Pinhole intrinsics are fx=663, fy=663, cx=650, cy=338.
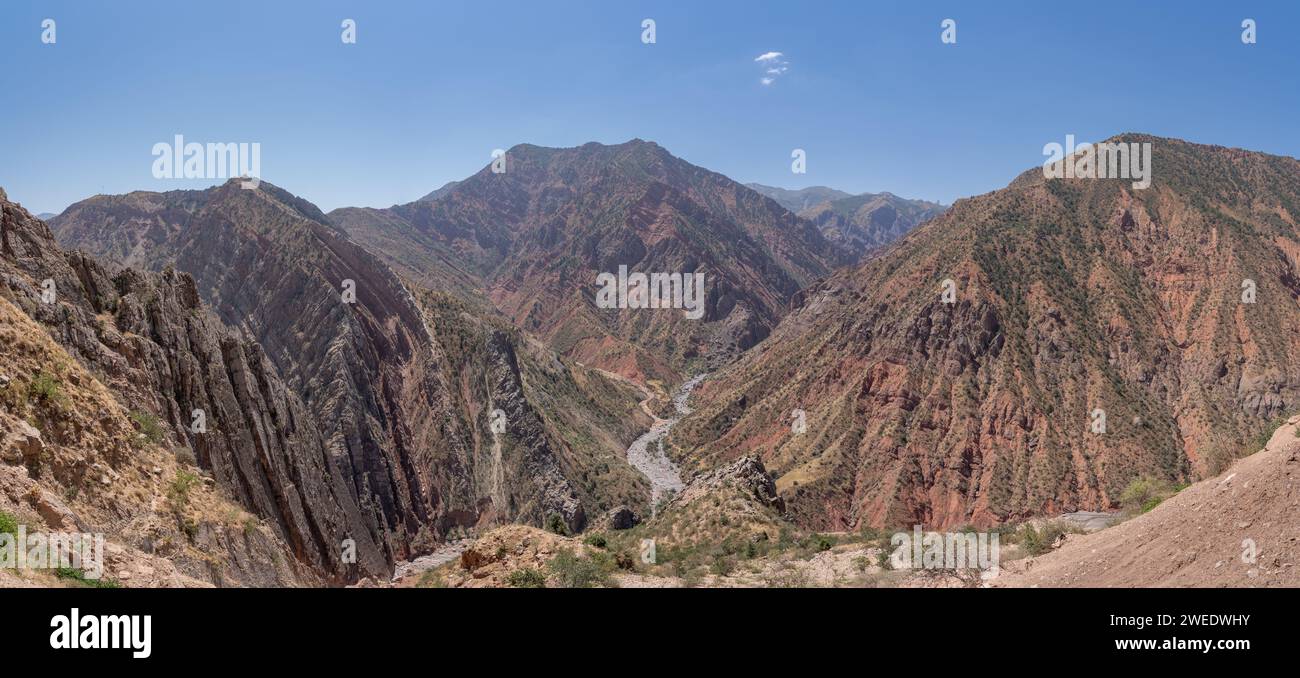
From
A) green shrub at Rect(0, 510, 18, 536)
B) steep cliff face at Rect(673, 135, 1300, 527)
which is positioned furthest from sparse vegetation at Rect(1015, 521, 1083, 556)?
steep cliff face at Rect(673, 135, 1300, 527)

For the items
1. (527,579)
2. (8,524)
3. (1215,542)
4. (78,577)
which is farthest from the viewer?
(527,579)

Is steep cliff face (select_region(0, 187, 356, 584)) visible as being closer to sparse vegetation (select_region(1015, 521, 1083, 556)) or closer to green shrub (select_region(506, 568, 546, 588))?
green shrub (select_region(506, 568, 546, 588))

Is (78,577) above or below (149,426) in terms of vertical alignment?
below

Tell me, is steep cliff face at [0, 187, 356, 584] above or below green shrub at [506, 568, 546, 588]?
above

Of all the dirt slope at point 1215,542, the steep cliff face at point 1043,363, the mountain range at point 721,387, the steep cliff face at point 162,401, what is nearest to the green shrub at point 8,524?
the steep cliff face at point 162,401

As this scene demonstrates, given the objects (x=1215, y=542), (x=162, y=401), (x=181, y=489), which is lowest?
(x=1215, y=542)

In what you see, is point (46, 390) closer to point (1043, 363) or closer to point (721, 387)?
point (1043, 363)

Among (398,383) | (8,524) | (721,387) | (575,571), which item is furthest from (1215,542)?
(721,387)

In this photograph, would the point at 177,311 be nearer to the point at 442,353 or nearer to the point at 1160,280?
the point at 442,353
